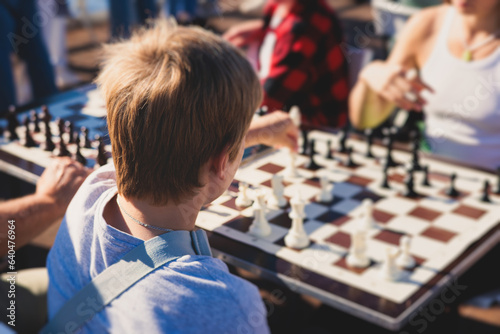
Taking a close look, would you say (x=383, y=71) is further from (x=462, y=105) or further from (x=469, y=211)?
(x=469, y=211)

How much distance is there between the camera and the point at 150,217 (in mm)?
1069

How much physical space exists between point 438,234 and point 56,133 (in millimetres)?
1300

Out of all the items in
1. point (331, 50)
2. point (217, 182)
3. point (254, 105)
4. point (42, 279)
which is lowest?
point (42, 279)

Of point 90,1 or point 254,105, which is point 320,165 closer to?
point 254,105

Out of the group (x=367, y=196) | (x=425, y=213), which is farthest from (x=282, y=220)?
(x=425, y=213)

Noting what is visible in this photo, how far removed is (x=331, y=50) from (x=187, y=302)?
6.30 ft

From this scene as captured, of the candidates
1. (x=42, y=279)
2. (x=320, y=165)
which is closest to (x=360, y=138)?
(x=320, y=165)

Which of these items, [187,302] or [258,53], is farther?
[258,53]

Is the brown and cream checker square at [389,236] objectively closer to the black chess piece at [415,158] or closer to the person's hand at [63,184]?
the black chess piece at [415,158]

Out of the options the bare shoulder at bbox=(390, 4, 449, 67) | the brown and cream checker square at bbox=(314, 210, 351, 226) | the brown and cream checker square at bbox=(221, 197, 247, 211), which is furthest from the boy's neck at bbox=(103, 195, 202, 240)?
the bare shoulder at bbox=(390, 4, 449, 67)

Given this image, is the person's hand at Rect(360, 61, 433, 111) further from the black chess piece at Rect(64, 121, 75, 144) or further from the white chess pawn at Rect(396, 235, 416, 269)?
the black chess piece at Rect(64, 121, 75, 144)

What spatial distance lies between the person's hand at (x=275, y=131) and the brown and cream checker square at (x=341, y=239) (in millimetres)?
273

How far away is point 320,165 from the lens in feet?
6.64

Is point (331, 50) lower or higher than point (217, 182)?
lower
